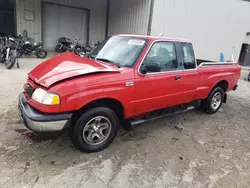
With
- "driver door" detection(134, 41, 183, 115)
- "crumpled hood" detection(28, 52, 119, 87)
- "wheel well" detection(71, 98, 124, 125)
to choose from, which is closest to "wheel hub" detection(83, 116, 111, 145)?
"wheel well" detection(71, 98, 124, 125)

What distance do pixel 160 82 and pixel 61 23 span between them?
12732 millimetres

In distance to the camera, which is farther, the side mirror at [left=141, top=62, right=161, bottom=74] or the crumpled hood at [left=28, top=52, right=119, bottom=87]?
the side mirror at [left=141, top=62, right=161, bottom=74]

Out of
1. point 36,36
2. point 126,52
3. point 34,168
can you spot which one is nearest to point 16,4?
point 36,36

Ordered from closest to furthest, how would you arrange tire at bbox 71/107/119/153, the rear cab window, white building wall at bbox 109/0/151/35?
tire at bbox 71/107/119/153
the rear cab window
white building wall at bbox 109/0/151/35

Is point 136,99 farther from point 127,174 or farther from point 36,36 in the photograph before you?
point 36,36

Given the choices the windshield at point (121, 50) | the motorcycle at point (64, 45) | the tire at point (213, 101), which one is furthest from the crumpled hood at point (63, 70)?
the motorcycle at point (64, 45)

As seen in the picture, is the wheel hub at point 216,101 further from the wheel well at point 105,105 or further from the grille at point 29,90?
the grille at point 29,90

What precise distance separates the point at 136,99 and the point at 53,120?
135 centimetres

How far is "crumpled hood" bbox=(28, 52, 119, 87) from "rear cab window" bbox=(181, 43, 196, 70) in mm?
1637

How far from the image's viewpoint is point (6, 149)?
10.7ft

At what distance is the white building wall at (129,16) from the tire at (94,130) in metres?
9.50

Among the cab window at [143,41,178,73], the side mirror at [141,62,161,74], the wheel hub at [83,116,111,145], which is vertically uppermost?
the cab window at [143,41,178,73]

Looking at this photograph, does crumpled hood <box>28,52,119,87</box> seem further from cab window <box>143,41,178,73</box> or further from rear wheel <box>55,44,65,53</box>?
rear wheel <box>55,44,65,53</box>

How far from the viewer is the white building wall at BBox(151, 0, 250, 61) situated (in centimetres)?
1213
